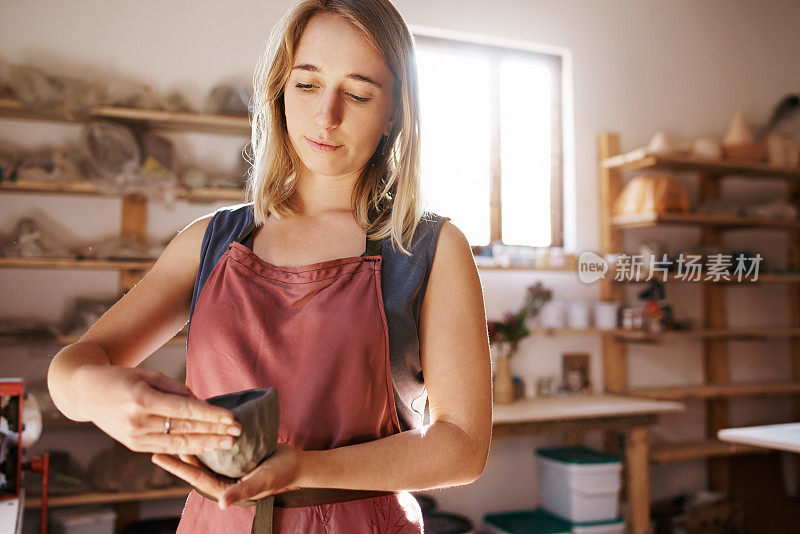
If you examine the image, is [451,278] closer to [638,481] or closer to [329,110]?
[329,110]

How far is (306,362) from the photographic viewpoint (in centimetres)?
86

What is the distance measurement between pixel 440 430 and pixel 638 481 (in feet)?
9.89

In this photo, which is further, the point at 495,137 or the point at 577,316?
the point at 495,137

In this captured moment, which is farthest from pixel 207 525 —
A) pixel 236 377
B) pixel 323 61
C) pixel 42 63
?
pixel 42 63

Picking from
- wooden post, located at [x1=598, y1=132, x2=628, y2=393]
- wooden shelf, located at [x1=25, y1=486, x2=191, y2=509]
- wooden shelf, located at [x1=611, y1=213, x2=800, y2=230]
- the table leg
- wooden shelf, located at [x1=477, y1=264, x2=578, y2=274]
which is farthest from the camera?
wooden post, located at [x1=598, y1=132, x2=628, y2=393]

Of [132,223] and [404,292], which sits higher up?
[132,223]

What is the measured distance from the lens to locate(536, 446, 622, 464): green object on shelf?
3324mm

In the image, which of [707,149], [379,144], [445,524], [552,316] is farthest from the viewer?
[707,149]

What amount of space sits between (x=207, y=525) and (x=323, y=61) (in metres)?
0.63

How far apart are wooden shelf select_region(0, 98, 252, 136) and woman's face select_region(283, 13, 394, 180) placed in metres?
2.29

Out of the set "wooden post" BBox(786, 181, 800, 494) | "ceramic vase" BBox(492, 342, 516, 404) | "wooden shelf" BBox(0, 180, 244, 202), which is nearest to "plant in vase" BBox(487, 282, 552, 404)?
"ceramic vase" BBox(492, 342, 516, 404)

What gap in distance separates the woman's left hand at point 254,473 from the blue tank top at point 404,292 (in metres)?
0.22

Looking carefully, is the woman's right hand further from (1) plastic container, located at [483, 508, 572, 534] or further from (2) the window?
(2) the window

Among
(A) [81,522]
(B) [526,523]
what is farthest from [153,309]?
(B) [526,523]
